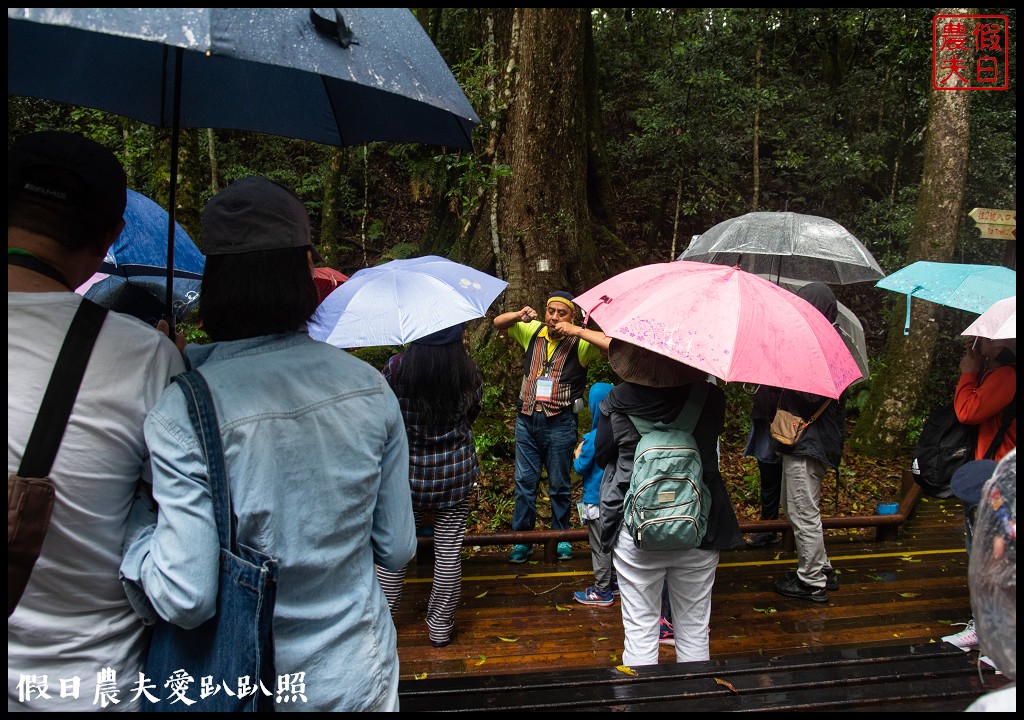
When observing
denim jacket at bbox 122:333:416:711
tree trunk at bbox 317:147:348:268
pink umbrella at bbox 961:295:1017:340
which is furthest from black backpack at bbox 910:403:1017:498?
tree trunk at bbox 317:147:348:268

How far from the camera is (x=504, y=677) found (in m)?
2.64

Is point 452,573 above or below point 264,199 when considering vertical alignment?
below

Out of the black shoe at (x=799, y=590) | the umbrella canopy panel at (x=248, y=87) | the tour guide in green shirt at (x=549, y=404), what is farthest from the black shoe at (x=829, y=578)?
the umbrella canopy panel at (x=248, y=87)

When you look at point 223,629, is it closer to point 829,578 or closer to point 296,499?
point 296,499

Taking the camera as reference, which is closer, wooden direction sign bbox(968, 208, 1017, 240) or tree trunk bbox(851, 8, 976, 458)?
wooden direction sign bbox(968, 208, 1017, 240)

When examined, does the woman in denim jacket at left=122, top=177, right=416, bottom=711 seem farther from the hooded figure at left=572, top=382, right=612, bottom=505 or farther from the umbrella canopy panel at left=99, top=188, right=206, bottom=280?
the hooded figure at left=572, top=382, right=612, bottom=505

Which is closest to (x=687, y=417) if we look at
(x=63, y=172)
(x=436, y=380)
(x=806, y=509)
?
(x=436, y=380)

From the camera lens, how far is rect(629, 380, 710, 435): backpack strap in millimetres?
3080

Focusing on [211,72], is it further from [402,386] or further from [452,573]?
[452,573]

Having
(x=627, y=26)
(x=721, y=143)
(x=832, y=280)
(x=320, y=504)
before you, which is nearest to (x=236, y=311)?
(x=320, y=504)

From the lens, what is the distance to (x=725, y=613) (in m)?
4.76

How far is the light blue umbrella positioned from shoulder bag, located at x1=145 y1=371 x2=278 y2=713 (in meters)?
3.86

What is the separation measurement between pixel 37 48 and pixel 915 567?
6.58 metres

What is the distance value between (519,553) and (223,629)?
13.5 ft
